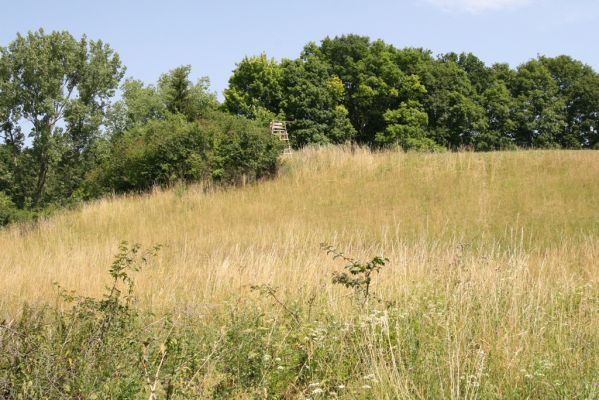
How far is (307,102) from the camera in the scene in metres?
43.3

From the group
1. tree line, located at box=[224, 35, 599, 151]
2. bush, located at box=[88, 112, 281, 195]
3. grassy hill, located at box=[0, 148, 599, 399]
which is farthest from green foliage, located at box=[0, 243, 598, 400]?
tree line, located at box=[224, 35, 599, 151]

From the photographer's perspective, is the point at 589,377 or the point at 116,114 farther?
the point at 116,114

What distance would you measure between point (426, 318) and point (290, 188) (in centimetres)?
1701

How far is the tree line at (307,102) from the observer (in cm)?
4059

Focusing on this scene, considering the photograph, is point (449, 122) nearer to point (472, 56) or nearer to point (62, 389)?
point (472, 56)

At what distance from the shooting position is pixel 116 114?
45062 mm

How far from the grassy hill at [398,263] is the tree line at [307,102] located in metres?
10.4

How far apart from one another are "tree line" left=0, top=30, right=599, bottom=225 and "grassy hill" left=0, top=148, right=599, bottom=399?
10.4 meters

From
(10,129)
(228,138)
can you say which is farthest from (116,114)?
(228,138)

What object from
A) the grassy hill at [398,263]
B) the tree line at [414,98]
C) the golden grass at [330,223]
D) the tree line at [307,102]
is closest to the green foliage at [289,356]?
the grassy hill at [398,263]

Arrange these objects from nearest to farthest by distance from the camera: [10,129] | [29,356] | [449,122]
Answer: [29,356] < [10,129] < [449,122]

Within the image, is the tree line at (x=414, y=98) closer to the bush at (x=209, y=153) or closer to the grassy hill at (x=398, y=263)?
the bush at (x=209, y=153)

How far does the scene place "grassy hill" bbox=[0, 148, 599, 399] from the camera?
4219mm

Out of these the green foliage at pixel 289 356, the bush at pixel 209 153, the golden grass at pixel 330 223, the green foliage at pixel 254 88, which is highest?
the green foliage at pixel 254 88
